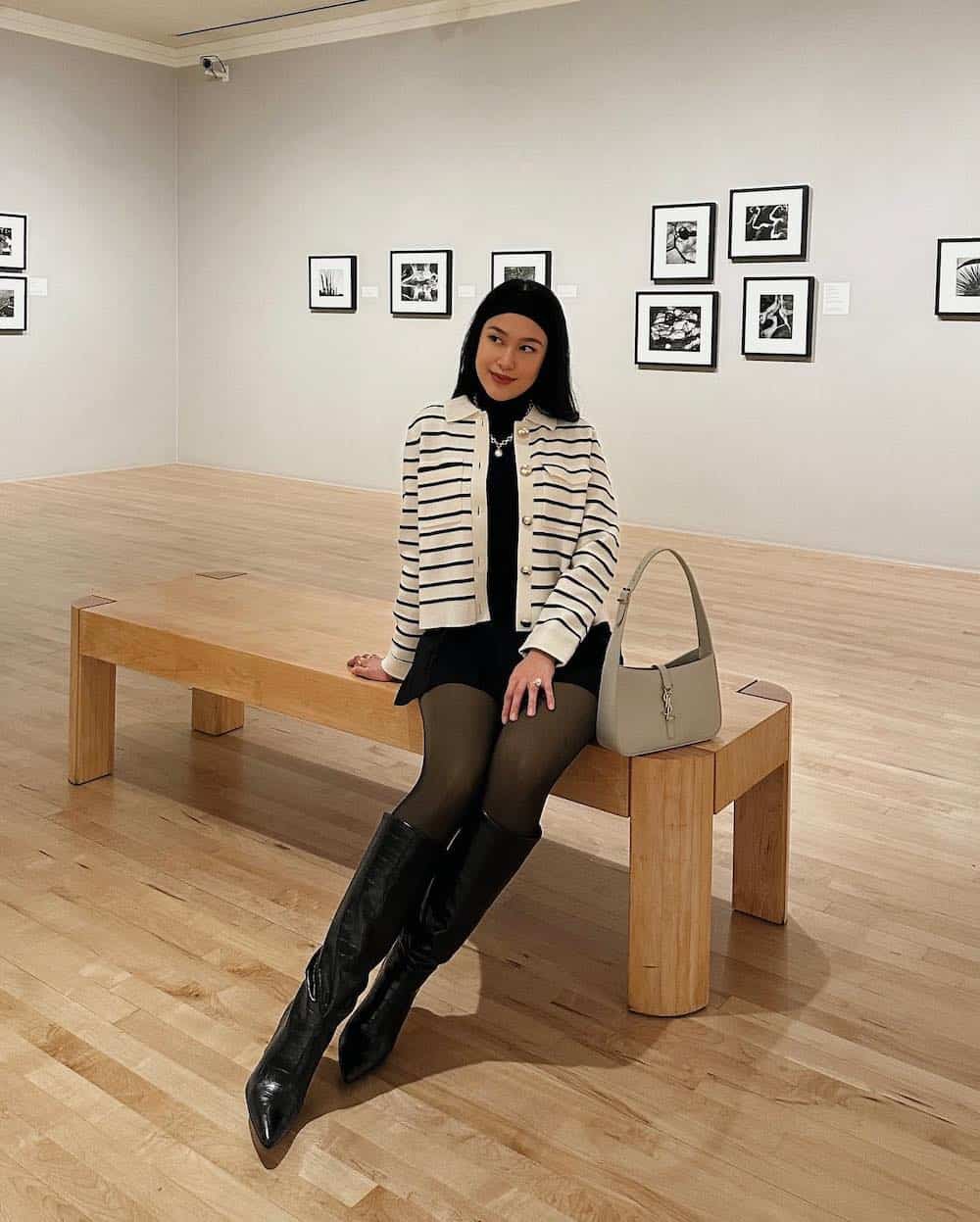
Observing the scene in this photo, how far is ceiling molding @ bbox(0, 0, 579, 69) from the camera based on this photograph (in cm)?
1002

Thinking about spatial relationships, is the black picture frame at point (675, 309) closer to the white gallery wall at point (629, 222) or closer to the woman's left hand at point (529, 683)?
the white gallery wall at point (629, 222)

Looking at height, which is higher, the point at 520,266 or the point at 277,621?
the point at 520,266

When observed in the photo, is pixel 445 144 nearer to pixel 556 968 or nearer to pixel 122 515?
pixel 122 515

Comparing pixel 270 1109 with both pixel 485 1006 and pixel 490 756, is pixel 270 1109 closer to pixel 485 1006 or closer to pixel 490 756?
pixel 485 1006

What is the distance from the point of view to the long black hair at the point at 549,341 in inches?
114

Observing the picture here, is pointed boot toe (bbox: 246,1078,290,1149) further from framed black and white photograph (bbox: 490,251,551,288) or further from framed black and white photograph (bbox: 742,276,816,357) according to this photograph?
framed black and white photograph (bbox: 490,251,551,288)

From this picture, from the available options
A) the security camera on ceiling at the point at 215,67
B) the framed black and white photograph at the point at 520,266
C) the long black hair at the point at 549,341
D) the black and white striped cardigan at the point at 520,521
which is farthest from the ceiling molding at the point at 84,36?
the black and white striped cardigan at the point at 520,521

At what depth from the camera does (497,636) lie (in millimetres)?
2920

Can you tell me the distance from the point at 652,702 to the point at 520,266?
7.90m

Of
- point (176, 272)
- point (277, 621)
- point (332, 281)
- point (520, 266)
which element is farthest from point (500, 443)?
point (176, 272)

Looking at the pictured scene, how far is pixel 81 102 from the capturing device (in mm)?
11609

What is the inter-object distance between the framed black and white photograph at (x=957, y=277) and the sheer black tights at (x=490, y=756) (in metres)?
6.14

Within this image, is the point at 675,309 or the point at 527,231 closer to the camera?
the point at 675,309

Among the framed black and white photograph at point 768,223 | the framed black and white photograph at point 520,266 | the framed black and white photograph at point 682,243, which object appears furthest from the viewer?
the framed black and white photograph at point 520,266
